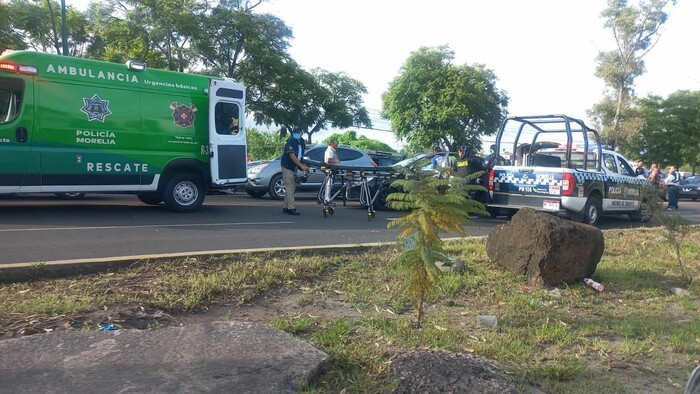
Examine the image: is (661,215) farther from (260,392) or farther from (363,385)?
(260,392)

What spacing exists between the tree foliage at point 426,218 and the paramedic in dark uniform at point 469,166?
303 inches

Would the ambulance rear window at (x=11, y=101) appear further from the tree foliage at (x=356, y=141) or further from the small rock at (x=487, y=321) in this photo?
the tree foliage at (x=356, y=141)

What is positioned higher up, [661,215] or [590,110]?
[590,110]

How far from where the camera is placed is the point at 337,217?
1159 cm

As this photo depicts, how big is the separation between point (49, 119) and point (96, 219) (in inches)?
75.0

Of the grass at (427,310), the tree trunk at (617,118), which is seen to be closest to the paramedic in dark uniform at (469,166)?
the grass at (427,310)

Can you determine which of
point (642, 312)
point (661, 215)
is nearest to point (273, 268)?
point (642, 312)

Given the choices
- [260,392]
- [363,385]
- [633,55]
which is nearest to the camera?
[260,392]

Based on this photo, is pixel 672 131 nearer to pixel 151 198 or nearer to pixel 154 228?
pixel 151 198

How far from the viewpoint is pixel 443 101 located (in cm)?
3159

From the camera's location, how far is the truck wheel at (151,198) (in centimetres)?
1156

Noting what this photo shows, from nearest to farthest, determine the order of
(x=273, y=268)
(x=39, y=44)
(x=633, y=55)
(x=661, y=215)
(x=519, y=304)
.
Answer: (x=519, y=304) → (x=273, y=268) → (x=661, y=215) → (x=39, y=44) → (x=633, y=55)

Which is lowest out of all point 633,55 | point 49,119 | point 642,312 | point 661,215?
point 642,312

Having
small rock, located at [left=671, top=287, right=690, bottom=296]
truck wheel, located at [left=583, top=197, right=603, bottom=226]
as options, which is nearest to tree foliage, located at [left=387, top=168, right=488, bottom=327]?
small rock, located at [left=671, top=287, right=690, bottom=296]
